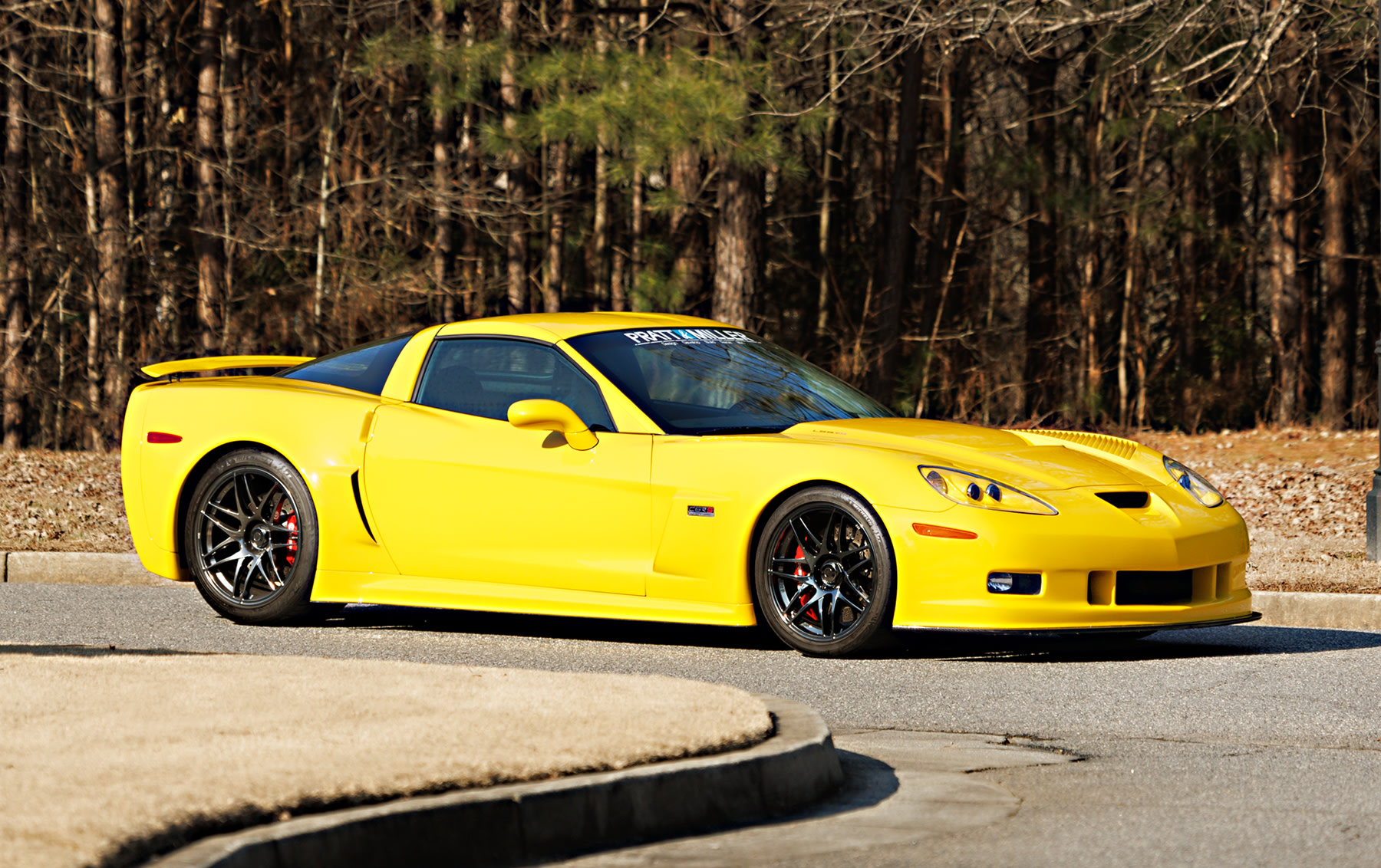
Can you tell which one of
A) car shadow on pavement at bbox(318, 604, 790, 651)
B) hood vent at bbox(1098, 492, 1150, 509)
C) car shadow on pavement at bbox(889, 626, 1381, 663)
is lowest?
car shadow on pavement at bbox(318, 604, 790, 651)

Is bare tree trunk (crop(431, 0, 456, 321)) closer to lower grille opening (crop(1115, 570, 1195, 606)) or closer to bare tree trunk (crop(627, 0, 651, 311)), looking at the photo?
bare tree trunk (crop(627, 0, 651, 311))

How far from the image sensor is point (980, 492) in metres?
7.32

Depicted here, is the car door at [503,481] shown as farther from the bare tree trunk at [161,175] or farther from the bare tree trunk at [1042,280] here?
the bare tree trunk at [1042,280]

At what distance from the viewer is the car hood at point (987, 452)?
7.46 m

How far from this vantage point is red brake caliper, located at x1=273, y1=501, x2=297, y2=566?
8579 mm

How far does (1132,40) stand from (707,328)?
542 inches

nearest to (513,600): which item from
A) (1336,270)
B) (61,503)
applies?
(61,503)

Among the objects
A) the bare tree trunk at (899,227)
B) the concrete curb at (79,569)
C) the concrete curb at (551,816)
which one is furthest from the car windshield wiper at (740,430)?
the bare tree trunk at (899,227)

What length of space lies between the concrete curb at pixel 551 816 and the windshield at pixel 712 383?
308 cm

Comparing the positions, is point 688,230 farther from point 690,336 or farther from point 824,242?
point 690,336

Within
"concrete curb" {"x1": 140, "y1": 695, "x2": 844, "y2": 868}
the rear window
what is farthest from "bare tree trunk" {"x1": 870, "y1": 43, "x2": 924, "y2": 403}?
"concrete curb" {"x1": 140, "y1": 695, "x2": 844, "y2": 868}

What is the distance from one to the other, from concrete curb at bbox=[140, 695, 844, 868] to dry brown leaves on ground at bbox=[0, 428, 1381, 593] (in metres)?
5.32

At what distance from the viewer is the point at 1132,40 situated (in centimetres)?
2091

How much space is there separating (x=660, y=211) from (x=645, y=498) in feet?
44.5
